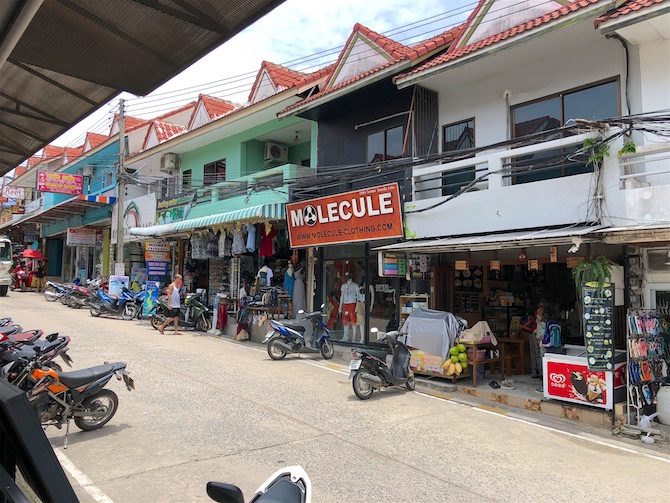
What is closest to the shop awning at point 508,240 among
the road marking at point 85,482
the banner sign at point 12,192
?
the road marking at point 85,482

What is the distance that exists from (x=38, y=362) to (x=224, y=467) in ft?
8.07

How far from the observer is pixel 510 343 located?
11.1 meters

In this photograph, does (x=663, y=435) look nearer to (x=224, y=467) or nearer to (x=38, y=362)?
(x=224, y=467)

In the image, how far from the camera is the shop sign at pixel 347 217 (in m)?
11.1

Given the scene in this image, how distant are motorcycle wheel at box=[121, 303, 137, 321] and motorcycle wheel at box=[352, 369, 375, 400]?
12.0 meters

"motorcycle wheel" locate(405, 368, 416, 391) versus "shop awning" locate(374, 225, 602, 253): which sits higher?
"shop awning" locate(374, 225, 602, 253)

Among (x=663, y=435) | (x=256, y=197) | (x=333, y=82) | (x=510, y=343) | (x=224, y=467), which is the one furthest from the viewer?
(x=256, y=197)

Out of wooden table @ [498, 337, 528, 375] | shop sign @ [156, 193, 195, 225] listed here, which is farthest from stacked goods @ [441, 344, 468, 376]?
shop sign @ [156, 193, 195, 225]

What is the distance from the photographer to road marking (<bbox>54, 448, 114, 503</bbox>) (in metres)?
4.23

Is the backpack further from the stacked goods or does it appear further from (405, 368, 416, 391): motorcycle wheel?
(405, 368, 416, 391): motorcycle wheel

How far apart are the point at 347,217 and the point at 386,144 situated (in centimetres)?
217

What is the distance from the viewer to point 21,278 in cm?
2922

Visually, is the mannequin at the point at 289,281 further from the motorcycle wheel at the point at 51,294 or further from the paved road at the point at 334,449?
the motorcycle wheel at the point at 51,294

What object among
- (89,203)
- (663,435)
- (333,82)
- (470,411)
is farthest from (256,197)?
(89,203)
